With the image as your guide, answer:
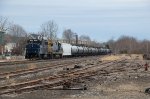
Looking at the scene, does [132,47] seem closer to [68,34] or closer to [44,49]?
[68,34]

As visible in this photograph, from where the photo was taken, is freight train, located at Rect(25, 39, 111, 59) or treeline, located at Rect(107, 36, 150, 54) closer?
freight train, located at Rect(25, 39, 111, 59)

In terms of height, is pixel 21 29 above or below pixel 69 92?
above

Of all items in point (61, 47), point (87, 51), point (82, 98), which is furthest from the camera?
point (87, 51)

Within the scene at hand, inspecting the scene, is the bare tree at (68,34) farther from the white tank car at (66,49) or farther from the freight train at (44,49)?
the freight train at (44,49)

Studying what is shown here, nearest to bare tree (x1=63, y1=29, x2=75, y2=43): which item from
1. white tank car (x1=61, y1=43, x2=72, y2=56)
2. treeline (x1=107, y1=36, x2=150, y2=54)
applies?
treeline (x1=107, y1=36, x2=150, y2=54)

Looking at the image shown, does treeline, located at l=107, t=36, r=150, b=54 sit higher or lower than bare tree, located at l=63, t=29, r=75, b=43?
lower

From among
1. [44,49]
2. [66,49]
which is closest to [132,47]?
[66,49]

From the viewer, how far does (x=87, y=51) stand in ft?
296

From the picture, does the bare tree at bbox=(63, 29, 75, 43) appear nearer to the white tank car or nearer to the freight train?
the white tank car

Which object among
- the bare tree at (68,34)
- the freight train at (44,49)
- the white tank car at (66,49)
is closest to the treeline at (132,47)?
the bare tree at (68,34)

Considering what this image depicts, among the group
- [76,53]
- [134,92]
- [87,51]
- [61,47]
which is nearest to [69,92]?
[134,92]

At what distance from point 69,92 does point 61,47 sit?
160ft

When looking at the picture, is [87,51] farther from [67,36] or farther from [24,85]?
[67,36]

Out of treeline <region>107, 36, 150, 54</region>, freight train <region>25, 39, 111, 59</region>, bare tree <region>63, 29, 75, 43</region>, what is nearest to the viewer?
freight train <region>25, 39, 111, 59</region>
